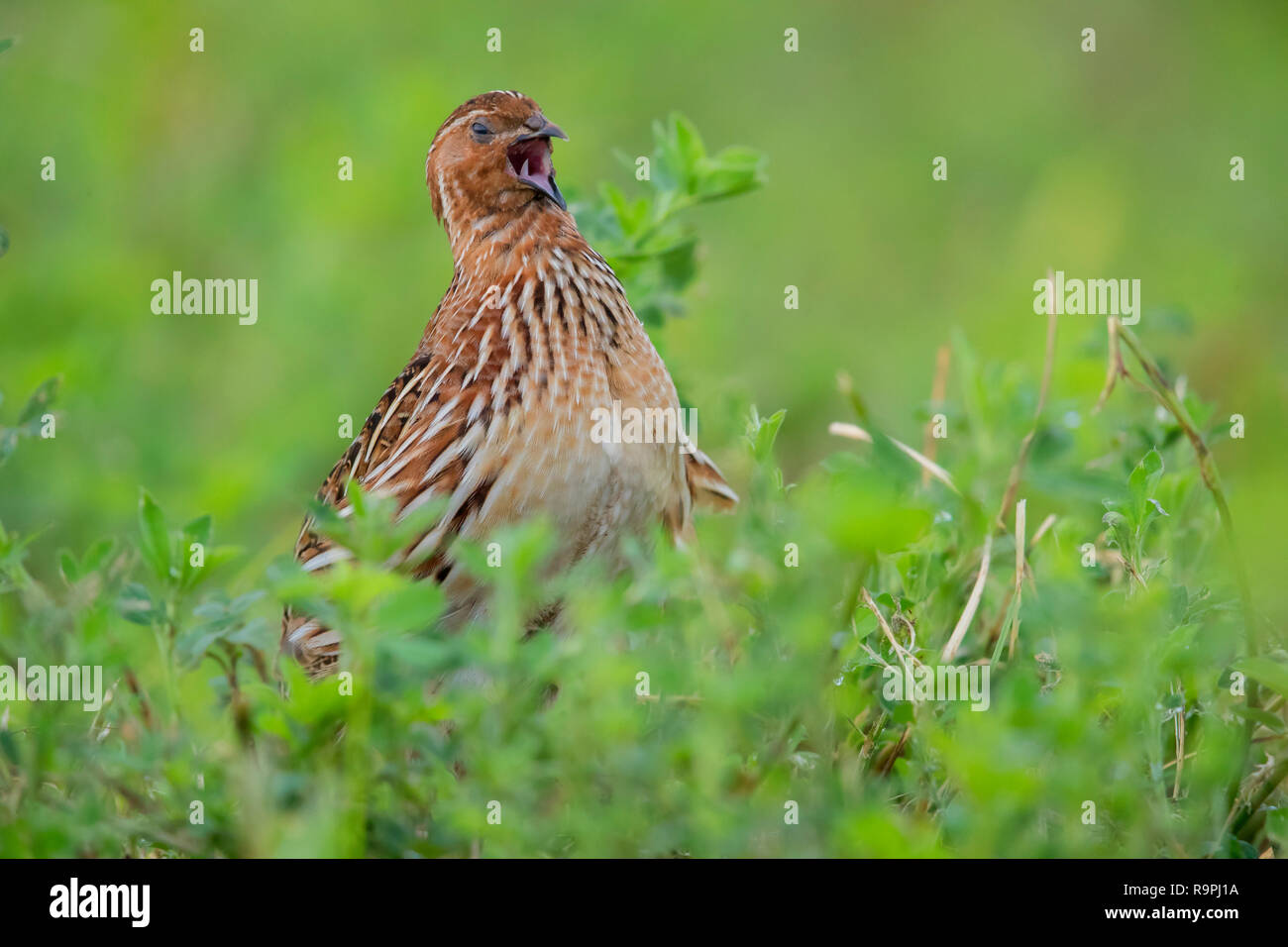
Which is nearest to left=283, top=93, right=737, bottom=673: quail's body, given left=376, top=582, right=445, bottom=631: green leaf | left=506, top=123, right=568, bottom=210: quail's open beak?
left=506, top=123, right=568, bottom=210: quail's open beak

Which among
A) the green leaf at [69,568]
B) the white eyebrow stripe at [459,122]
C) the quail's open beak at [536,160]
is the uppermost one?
the white eyebrow stripe at [459,122]

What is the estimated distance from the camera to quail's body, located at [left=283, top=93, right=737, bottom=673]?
3.75 m

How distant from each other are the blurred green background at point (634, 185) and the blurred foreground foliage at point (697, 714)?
2.33m

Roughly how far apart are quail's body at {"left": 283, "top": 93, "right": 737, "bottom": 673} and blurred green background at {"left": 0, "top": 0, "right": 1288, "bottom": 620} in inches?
57.1

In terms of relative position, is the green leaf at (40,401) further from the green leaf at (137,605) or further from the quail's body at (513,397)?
the quail's body at (513,397)

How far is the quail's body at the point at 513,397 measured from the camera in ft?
12.3

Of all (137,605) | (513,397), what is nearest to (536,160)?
(513,397)

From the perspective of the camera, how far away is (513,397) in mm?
3855

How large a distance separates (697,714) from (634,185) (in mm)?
5841

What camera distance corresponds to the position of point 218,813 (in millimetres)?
2781

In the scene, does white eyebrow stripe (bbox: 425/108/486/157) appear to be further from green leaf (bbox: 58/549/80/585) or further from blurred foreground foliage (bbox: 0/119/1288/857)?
green leaf (bbox: 58/549/80/585)

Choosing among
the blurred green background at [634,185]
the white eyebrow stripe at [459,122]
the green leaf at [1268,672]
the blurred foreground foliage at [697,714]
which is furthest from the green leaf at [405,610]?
the blurred green background at [634,185]
